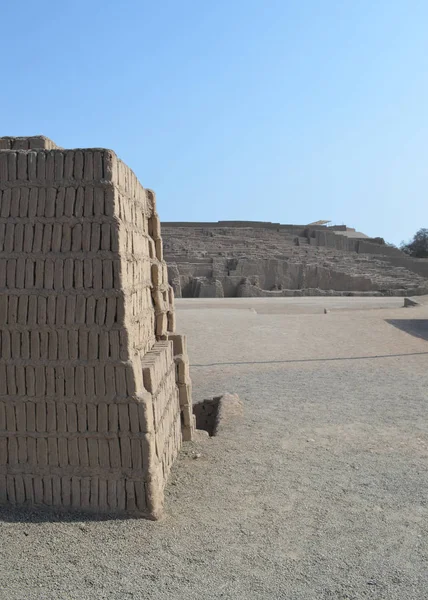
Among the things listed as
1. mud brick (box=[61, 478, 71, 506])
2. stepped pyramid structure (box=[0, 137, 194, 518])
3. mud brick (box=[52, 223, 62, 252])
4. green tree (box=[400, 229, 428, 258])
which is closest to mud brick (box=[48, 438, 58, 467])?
stepped pyramid structure (box=[0, 137, 194, 518])

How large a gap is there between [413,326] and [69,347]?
11.9 metres

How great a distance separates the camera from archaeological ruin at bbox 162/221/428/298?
85.3 feet

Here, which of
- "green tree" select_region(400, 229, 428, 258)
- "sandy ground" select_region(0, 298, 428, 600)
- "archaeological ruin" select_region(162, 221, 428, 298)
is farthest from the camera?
"green tree" select_region(400, 229, 428, 258)

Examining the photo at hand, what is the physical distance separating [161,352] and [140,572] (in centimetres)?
191

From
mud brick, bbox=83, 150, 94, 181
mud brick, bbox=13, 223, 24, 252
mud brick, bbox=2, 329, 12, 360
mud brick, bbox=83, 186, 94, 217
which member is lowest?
mud brick, bbox=2, 329, 12, 360

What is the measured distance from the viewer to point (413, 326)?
47.2 feet

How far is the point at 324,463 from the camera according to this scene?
5.11 metres

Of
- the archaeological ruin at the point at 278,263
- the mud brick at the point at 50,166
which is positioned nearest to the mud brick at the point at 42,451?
the mud brick at the point at 50,166

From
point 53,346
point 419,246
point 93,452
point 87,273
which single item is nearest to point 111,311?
point 87,273

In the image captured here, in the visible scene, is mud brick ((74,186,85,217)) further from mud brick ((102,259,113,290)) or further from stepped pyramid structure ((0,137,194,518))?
mud brick ((102,259,113,290))

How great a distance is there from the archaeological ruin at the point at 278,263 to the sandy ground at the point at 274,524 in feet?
60.1

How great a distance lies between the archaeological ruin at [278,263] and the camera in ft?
85.3

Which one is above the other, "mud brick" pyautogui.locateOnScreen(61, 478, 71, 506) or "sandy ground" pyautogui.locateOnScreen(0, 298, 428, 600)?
"mud brick" pyautogui.locateOnScreen(61, 478, 71, 506)

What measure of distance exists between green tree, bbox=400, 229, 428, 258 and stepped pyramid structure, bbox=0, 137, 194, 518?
1860 inches
